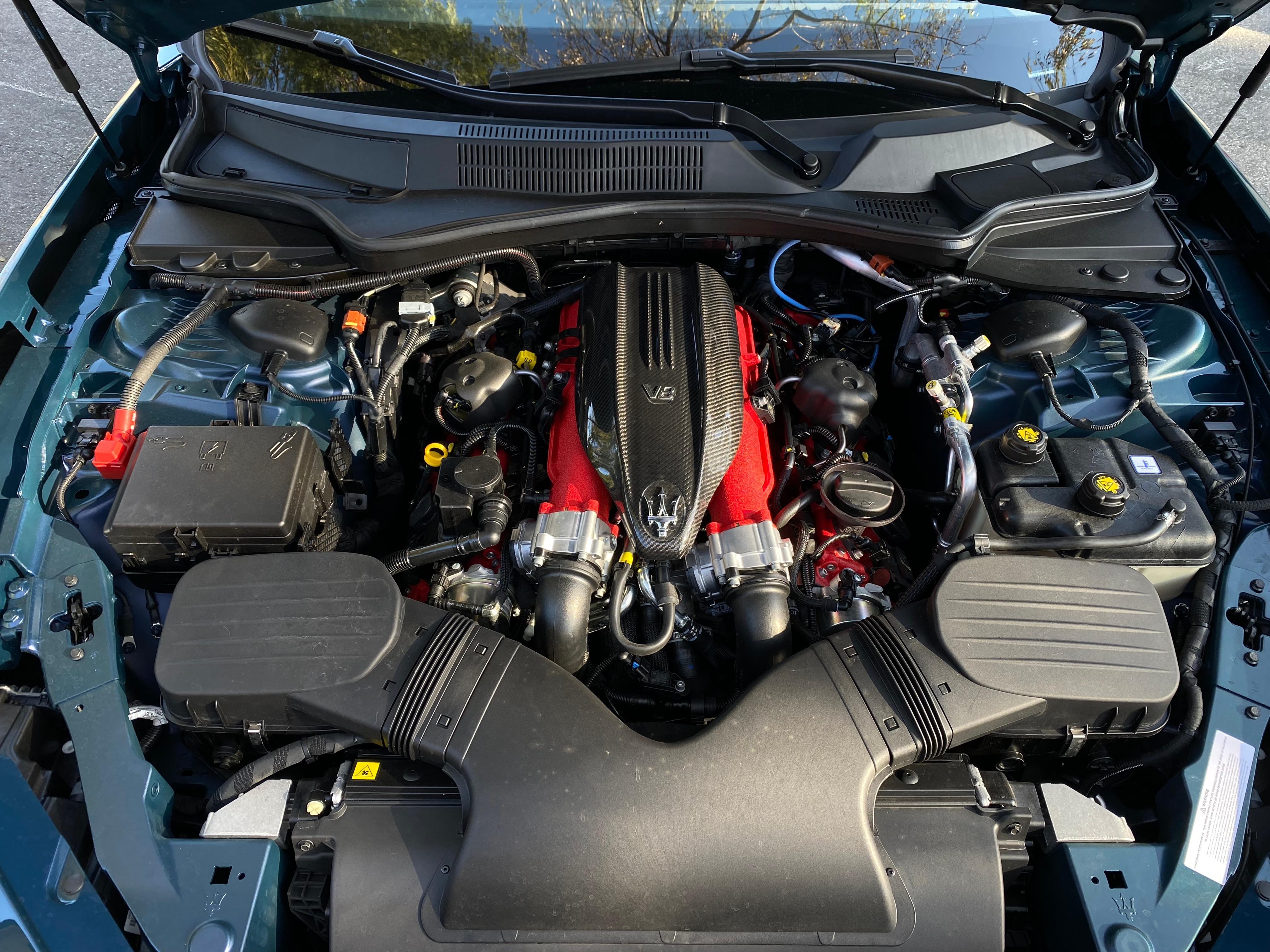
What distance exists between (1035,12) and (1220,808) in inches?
76.1

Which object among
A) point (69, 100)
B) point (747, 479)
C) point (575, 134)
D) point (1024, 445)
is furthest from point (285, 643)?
point (69, 100)

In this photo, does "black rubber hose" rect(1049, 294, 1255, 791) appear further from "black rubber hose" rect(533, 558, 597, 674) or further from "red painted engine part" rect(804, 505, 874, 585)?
"black rubber hose" rect(533, 558, 597, 674)

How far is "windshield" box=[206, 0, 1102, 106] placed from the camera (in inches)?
87.2

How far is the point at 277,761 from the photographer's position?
152 centimetres

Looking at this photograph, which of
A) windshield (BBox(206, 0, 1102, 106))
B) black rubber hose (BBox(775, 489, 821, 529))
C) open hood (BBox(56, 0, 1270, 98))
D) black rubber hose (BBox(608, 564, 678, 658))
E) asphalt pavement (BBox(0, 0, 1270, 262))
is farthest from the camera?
asphalt pavement (BBox(0, 0, 1270, 262))

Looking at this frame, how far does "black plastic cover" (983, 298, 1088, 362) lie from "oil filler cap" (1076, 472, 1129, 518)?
1.43 feet

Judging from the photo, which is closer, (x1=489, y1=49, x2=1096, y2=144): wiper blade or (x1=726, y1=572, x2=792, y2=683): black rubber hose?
(x1=726, y1=572, x2=792, y2=683): black rubber hose

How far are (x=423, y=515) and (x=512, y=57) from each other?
130 cm

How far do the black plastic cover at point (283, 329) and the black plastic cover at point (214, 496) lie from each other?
0.29 m

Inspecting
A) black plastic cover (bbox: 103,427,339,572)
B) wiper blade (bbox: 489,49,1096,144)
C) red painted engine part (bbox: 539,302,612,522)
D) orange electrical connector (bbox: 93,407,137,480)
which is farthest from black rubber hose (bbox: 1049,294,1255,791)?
orange electrical connector (bbox: 93,407,137,480)

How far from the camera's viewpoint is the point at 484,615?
1.75 meters

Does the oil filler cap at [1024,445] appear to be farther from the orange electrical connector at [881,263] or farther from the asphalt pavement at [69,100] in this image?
the asphalt pavement at [69,100]

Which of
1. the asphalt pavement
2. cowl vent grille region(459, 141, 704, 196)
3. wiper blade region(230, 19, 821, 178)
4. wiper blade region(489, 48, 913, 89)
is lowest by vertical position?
the asphalt pavement

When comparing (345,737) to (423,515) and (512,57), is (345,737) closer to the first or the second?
(423,515)
